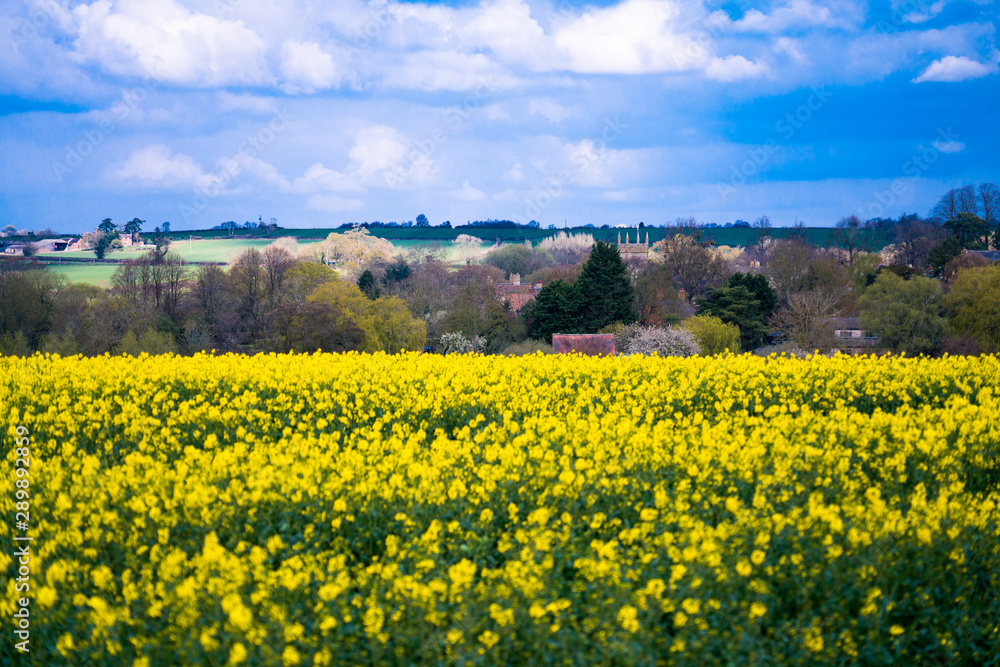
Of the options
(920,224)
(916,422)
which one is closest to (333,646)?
(916,422)

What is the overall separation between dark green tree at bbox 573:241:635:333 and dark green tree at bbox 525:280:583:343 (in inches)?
21.6

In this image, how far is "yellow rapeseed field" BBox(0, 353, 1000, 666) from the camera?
320cm

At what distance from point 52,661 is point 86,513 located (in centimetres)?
122

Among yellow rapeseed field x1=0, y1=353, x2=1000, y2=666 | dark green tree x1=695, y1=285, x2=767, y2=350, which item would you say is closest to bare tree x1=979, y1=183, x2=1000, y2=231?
dark green tree x1=695, y1=285, x2=767, y2=350

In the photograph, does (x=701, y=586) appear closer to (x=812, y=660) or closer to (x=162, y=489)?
(x=812, y=660)

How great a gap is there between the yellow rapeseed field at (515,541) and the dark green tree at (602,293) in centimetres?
4559

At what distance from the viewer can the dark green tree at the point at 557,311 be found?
51875 mm

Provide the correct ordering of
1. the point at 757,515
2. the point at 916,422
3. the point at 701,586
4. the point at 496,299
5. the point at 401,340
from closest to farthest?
1. the point at 701,586
2. the point at 757,515
3. the point at 916,422
4. the point at 401,340
5. the point at 496,299

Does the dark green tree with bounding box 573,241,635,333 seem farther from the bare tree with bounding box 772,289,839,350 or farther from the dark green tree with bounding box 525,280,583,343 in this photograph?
the bare tree with bounding box 772,289,839,350

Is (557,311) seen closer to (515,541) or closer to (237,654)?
(515,541)

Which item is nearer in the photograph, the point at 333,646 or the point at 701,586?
the point at 333,646

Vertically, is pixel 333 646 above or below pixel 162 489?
below

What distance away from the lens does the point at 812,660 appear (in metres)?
3.25

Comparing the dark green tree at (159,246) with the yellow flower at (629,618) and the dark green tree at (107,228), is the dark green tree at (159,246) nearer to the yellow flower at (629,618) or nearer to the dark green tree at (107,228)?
the dark green tree at (107,228)
